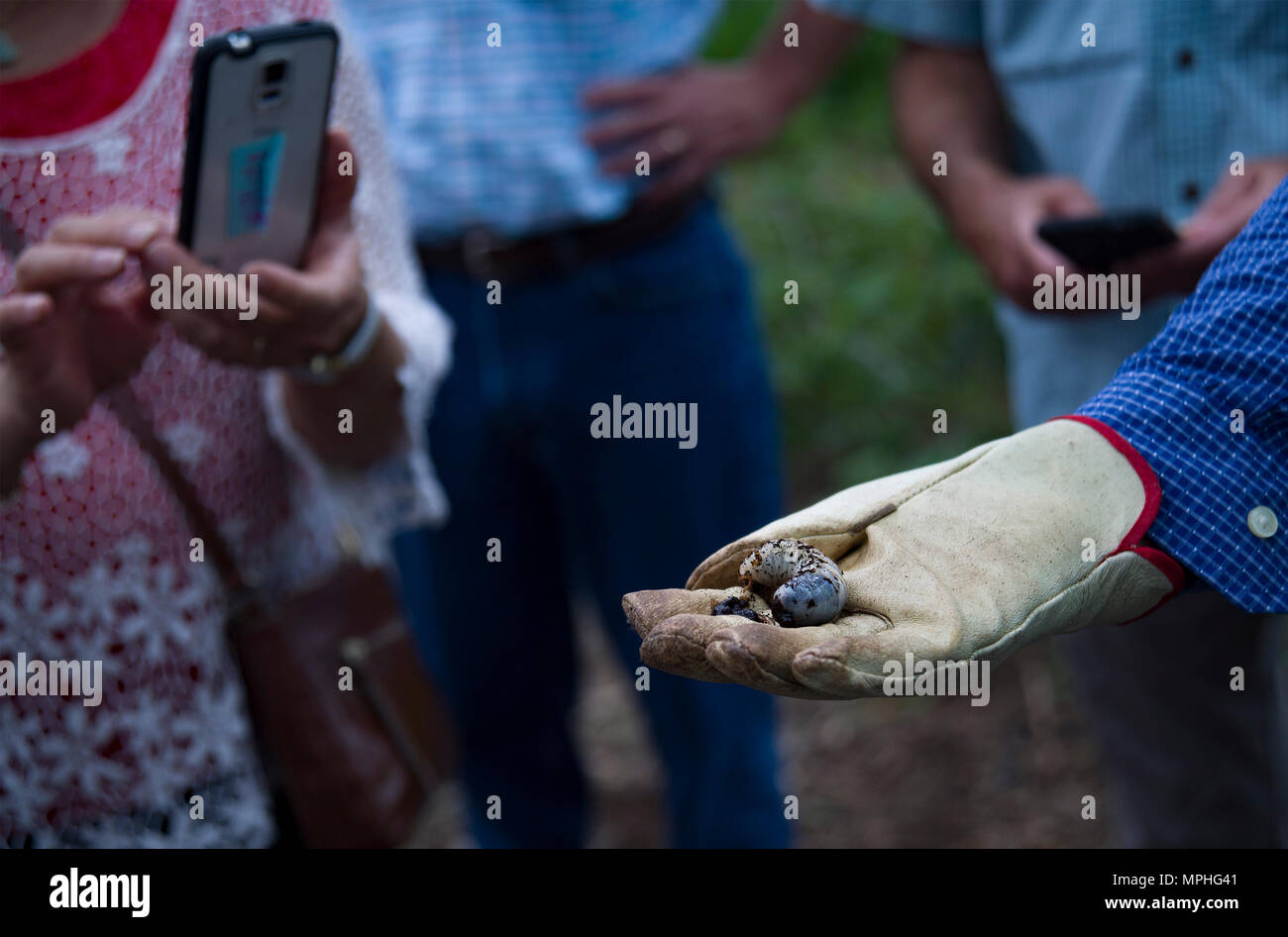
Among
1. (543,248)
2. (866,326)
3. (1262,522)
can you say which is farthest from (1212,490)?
(866,326)

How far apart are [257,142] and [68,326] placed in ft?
0.84

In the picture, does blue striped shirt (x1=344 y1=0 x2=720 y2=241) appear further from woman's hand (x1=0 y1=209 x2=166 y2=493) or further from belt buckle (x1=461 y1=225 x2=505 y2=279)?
woman's hand (x1=0 y1=209 x2=166 y2=493)

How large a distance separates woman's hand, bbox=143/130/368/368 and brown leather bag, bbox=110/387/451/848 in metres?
→ 0.15

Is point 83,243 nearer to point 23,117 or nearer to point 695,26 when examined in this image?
point 23,117

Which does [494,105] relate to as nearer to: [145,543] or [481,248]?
[481,248]

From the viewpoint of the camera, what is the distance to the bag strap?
48.2 inches

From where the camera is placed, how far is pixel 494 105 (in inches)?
71.3

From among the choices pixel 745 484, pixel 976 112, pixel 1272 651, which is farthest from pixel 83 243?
pixel 1272 651

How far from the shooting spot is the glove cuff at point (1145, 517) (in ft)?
3.05

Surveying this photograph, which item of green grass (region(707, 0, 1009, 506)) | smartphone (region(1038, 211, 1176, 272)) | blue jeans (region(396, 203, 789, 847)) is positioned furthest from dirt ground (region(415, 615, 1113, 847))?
smartphone (region(1038, 211, 1176, 272))

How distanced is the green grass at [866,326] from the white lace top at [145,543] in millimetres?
2186

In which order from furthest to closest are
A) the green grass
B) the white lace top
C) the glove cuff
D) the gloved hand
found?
the green grass → the white lace top → the glove cuff → the gloved hand

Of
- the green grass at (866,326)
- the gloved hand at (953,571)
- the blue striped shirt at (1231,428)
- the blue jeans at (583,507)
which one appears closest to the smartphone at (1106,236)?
the blue striped shirt at (1231,428)

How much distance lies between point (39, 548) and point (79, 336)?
0.76 ft
